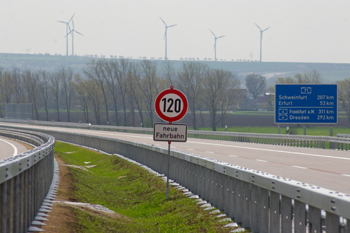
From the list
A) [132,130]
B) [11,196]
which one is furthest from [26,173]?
[132,130]

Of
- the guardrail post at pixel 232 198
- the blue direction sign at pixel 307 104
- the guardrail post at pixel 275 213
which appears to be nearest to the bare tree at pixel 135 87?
the blue direction sign at pixel 307 104

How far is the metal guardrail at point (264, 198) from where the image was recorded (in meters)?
6.05

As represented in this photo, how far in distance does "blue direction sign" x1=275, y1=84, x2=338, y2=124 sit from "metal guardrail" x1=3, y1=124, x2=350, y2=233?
972 inches

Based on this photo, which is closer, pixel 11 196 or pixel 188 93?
pixel 11 196

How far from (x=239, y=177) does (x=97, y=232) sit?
9.23 feet

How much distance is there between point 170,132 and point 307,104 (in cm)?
2640

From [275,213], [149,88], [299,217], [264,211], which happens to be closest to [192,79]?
[149,88]

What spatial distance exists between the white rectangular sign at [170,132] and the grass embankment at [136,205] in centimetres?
142

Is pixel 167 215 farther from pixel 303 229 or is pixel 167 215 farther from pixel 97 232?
pixel 303 229

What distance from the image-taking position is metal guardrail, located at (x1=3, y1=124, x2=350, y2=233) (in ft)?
19.8

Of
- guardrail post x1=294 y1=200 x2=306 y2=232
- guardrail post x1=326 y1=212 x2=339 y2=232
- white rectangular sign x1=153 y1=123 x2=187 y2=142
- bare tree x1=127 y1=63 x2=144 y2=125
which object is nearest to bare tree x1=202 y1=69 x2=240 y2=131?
bare tree x1=127 y1=63 x2=144 y2=125

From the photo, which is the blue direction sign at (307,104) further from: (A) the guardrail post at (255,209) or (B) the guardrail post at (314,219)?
(B) the guardrail post at (314,219)

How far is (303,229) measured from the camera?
6.81 m

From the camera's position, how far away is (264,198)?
8.42m
